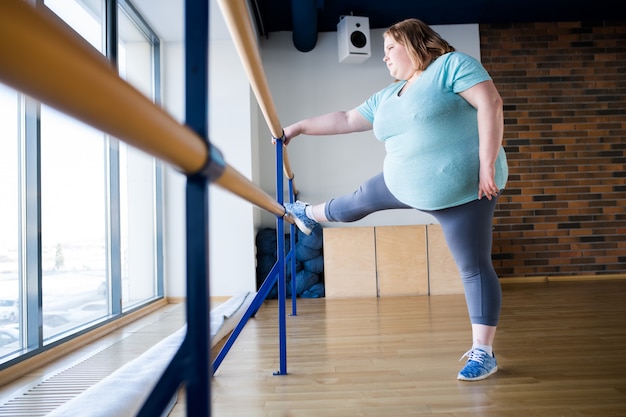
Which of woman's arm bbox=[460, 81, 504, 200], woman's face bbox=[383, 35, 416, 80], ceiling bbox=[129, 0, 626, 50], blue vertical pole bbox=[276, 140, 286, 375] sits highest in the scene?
ceiling bbox=[129, 0, 626, 50]

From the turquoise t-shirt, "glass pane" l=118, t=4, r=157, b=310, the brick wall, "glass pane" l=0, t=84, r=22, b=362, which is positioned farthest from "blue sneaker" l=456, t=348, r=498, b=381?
the brick wall

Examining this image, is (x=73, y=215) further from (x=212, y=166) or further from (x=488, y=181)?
(x=212, y=166)

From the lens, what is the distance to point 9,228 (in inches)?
78.3

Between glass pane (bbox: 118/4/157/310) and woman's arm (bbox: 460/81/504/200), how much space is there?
2696 millimetres

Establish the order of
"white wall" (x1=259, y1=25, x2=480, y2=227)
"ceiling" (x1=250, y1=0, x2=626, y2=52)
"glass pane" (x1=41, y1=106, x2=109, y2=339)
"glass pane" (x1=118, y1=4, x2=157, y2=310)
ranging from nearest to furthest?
"glass pane" (x1=41, y1=106, x2=109, y2=339) → "glass pane" (x1=118, y1=4, x2=157, y2=310) → "ceiling" (x1=250, y1=0, x2=626, y2=52) → "white wall" (x1=259, y1=25, x2=480, y2=227)

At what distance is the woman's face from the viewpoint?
1673 millimetres

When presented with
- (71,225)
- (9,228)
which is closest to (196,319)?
(9,228)

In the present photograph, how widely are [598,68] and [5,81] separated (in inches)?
233

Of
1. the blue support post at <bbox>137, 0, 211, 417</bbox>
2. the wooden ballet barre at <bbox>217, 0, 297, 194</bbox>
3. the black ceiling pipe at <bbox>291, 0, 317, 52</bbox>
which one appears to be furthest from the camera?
the black ceiling pipe at <bbox>291, 0, 317, 52</bbox>

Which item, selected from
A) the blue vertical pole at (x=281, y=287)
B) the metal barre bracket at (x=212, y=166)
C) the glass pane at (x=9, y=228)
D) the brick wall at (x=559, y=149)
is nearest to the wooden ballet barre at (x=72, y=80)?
the metal barre bracket at (x=212, y=166)

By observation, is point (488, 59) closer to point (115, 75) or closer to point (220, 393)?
point (220, 393)

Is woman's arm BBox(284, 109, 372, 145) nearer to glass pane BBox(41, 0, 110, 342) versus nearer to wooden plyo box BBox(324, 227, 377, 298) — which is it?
glass pane BBox(41, 0, 110, 342)

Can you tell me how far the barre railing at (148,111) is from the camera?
24 cm

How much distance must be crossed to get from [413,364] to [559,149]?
4015mm
